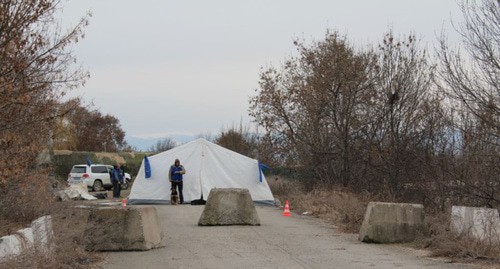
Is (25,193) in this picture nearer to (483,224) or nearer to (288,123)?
(483,224)

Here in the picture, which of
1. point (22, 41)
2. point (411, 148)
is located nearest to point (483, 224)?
point (22, 41)

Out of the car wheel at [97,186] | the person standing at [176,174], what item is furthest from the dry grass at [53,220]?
the car wheel at [97,186]

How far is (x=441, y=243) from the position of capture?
12.1m

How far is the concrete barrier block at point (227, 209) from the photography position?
55.8ft

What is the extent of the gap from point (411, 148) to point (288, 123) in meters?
10.3

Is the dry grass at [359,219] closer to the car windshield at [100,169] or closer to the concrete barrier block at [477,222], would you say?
the concrete barrier block at [477,222]

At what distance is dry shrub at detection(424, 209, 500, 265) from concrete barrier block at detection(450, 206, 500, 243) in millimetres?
119

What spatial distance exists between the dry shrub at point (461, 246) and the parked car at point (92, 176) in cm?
3214

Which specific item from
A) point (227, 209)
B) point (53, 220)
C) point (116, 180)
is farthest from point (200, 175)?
point (53, 220)

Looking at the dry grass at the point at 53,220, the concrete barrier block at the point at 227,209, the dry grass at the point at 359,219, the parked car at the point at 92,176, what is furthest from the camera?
the parked car at the point at 92,176

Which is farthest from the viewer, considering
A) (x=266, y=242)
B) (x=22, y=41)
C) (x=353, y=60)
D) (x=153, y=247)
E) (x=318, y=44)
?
(x=318, y=44)

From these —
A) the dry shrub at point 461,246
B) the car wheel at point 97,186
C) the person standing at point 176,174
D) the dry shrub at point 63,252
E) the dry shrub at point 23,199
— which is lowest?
the dry shrub at point 63,252

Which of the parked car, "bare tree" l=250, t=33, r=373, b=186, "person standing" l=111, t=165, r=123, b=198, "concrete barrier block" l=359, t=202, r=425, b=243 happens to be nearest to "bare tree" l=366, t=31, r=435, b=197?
"bare tree" l=250, t=33, r=373, b=186

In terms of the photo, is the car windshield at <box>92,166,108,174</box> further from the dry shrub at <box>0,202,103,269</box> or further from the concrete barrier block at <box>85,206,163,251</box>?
the concrete barrier block at <box>85,206,163,251</box>
